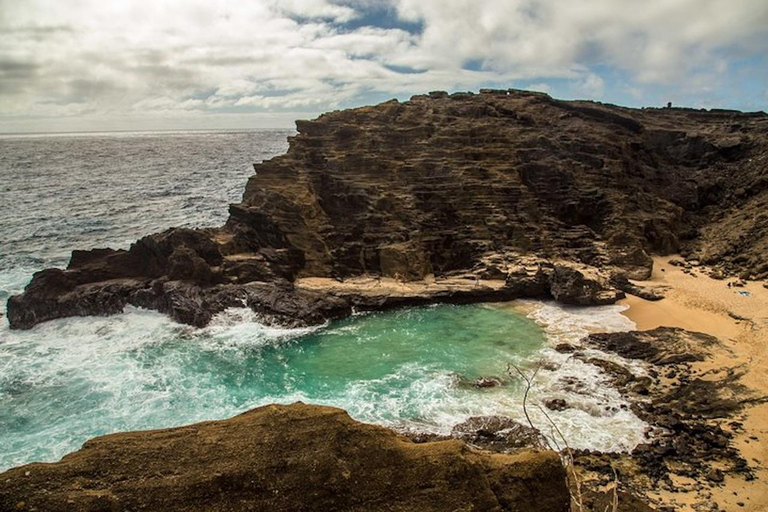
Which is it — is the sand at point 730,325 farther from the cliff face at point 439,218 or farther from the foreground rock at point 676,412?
the cliff face at point 439,218

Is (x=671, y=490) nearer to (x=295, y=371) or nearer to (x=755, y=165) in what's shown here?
(x=295, y=371)

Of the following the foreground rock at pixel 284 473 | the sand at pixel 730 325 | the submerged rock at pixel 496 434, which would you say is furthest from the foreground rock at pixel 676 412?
the foreground rock at pixel 284 473

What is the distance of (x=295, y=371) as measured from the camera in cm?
2522

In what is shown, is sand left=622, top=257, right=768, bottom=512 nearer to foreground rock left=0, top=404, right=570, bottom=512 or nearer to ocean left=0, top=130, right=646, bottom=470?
ocean left=0, top=130, right=646, bottom=470

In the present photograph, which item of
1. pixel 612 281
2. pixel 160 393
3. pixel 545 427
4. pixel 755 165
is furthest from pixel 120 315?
pixel 755 165

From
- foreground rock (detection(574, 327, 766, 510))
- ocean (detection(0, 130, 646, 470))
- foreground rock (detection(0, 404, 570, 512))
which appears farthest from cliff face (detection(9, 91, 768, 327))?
foreground rock (detection(0, 404, 570, 512))

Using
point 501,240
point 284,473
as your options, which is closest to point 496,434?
point 284,473

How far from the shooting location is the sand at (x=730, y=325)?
16047 mm

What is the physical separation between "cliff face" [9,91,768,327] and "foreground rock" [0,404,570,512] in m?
22.7

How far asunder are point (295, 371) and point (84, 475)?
59.7 ft

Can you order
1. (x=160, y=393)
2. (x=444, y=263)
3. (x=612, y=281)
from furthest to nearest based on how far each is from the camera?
1. (x=444, y=263)
2. (x=612, y=281)
3. (x=160, y=393)

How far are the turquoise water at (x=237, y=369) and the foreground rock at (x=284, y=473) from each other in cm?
1257

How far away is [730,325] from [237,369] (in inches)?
1046

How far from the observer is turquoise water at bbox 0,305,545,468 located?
21.2m
